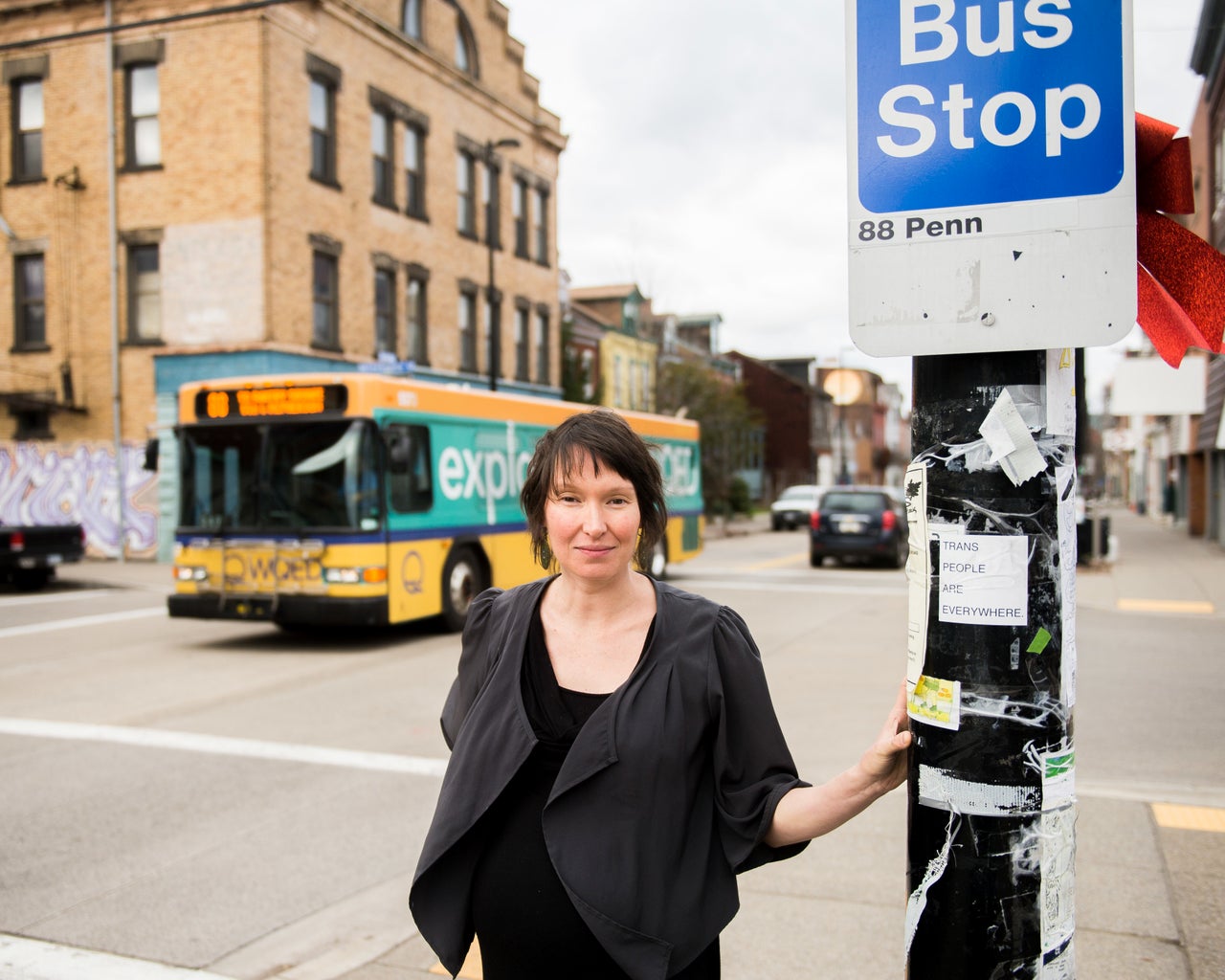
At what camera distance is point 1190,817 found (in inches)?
222

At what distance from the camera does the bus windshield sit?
11.7 metres

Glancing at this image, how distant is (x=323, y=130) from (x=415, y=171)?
370cm

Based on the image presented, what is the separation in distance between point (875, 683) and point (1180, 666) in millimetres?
3205

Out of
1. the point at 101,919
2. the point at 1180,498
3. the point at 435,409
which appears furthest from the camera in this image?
the point at 1180,498

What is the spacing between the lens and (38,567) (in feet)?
61.6

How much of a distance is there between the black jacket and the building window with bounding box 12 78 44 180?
88.0ft

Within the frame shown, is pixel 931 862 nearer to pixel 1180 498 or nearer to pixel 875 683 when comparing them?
pixel 875 683

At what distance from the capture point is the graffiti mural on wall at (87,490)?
23750 mm

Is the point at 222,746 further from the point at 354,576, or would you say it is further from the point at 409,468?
the point at 409,468

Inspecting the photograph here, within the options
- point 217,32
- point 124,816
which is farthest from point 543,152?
point 124,816

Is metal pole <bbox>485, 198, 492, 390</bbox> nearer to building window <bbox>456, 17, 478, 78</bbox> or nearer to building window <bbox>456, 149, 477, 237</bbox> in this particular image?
building window <bbox>456, 149, 477, 237</bbox>

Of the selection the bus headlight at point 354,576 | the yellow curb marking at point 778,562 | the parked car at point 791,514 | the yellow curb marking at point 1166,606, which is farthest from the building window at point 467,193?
the yellow curb marking at point 1166,606

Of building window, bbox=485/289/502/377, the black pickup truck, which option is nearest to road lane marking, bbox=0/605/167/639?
the black pickup truck

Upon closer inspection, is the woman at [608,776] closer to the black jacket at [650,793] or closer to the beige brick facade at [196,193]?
the black jacket at [650,793]
